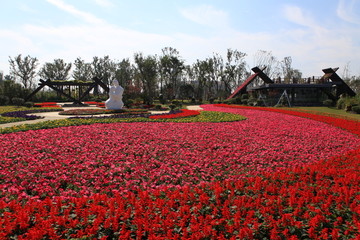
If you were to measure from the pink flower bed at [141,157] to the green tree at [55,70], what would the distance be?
6643 centimetres

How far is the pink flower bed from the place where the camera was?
16.8 feet

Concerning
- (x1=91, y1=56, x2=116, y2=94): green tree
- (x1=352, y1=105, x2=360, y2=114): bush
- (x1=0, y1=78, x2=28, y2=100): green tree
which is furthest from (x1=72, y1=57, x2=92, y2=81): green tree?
(x1=352, y1=105, x2=360, y2=114): bush

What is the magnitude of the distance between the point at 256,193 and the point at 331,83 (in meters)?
34.5

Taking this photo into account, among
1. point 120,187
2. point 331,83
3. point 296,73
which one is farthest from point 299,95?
point 296,73

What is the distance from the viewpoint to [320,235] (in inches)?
119

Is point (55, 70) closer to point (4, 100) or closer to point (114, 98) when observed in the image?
point (4, 100)

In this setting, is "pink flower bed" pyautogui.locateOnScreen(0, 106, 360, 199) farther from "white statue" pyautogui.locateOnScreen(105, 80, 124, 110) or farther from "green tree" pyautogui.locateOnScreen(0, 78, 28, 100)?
"green tree" pyautogui.locateOnScreen(0, 78, 28, 100)

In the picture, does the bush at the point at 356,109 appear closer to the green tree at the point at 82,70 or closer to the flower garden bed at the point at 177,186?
the flower garden bed at the point at 177,186

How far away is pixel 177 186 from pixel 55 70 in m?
73.8

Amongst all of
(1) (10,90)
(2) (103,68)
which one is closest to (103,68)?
(2) (103,68)

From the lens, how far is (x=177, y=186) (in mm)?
4918

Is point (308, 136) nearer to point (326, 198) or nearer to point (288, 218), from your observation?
point (326, 198)

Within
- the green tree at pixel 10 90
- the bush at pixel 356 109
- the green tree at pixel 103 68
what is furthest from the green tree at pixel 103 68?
the bush at pixel 356 109

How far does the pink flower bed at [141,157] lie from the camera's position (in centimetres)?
512
